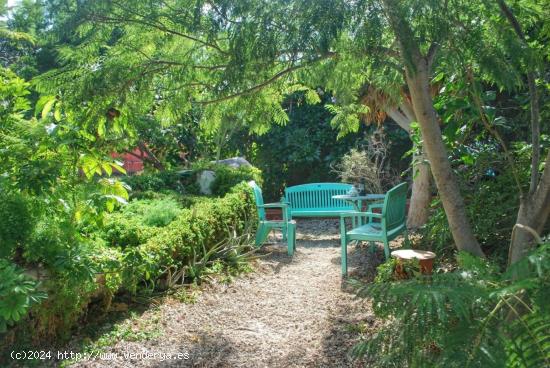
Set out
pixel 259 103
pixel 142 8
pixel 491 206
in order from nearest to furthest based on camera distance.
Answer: pixel 142 8
pixel 259 103
pixel 491 206

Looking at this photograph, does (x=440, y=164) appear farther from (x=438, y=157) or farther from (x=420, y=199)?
(x=420, y=199)

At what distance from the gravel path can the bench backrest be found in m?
2.89

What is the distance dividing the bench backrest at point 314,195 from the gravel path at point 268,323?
289 cm

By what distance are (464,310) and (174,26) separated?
2294 mm

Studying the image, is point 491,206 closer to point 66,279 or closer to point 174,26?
point 174,26

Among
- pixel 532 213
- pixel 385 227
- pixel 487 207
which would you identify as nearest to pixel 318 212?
pixel 385 227

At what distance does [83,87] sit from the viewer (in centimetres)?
285

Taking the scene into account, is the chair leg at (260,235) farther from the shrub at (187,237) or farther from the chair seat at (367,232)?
the chair seat at (367,232)

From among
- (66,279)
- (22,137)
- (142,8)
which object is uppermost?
(142,8)

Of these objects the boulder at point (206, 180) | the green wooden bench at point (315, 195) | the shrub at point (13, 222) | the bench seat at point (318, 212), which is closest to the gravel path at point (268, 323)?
the shrub at point (13, 222)

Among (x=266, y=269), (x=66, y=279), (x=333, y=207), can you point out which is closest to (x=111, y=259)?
(x=66, y=279)

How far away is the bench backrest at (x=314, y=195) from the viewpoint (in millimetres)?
8859

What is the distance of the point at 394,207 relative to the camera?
219 inches

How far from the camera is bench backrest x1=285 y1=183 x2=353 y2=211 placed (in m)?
8.86
